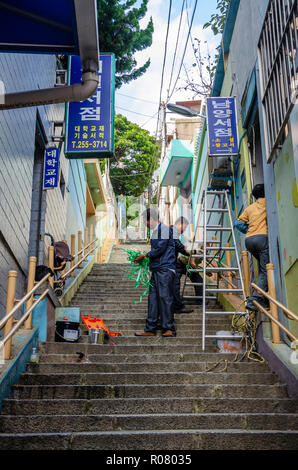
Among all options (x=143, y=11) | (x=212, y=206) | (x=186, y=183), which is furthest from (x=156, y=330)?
(x=186, y=183)

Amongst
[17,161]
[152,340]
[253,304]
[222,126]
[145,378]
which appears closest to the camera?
[145,378]

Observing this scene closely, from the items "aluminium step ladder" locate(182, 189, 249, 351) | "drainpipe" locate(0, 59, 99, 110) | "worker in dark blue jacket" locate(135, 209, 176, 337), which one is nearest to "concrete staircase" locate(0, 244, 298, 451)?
"worker in dark blue jacket" locate(135, 209, 176, 337)

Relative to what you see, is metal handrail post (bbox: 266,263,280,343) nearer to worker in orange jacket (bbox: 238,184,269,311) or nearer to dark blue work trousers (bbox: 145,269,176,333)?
worker in orange jacket (bbox: 238,184,269,311)

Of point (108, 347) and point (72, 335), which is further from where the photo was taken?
point (72, 335)

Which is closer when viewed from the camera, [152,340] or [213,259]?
[152,340]

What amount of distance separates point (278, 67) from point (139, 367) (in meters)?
3.97

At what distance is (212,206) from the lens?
11242 millimetres

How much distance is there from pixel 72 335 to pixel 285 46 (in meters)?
4.45

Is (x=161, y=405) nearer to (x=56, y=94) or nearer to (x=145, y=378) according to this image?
(x=145, y=378)

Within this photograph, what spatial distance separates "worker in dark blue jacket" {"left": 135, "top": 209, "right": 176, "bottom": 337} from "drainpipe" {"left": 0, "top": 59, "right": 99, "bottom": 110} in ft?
9.91

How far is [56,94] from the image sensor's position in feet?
11.5

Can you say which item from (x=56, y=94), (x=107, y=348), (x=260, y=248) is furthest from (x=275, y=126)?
(x=107, y=348)

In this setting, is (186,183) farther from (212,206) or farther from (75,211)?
(212,206)

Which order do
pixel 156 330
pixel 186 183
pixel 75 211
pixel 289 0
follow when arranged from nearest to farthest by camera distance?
pixel 289 0 → pixel 156 330 → pixel 75 211 → pixel 186 183
